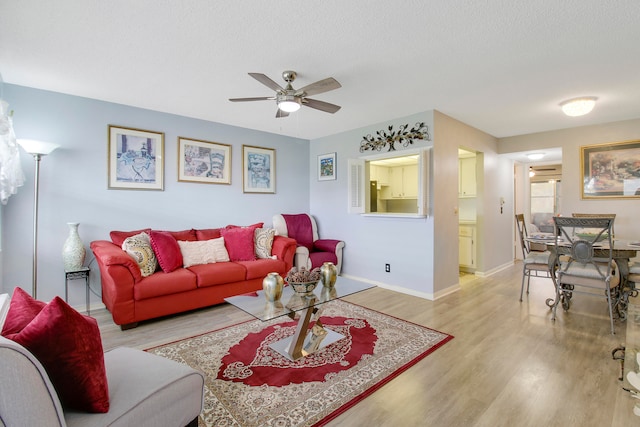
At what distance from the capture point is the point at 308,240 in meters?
5.13

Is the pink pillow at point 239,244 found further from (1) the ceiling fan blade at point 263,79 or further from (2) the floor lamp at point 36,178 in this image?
(1) the ceiling fan blade at point 263,79

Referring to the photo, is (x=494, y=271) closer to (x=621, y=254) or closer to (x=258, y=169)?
(x=621, y=254)

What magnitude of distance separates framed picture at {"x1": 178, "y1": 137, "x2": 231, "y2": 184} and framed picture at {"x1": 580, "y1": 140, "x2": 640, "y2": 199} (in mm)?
5307

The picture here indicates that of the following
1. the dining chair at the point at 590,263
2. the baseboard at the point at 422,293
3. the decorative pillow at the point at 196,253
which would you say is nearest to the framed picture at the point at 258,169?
the decorative pillow at the point at 196,253

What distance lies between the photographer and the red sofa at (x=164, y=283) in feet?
9.45

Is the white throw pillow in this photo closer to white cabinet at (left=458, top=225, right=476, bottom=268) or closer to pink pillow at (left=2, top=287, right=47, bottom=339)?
pink pillow at (left=2, top=287, right=47, bottom=339)

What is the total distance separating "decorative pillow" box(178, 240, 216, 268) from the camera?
356cm

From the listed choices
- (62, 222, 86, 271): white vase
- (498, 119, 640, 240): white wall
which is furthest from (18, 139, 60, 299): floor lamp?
(498, 119, 640, 240): white wall

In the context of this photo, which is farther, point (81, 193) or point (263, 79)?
point (81, 193)

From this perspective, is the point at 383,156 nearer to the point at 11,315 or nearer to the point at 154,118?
the point at 154,118

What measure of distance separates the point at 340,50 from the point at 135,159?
2866 mm

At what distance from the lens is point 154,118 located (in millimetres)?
3906

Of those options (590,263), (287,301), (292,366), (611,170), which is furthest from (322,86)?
(611,170)

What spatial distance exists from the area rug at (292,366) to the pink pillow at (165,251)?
3.11 feet
